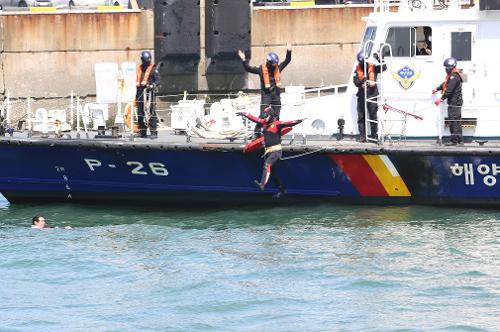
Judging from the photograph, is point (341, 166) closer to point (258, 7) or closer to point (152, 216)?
point (152, 216)

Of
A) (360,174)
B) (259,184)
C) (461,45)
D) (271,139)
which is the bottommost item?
(259,184)

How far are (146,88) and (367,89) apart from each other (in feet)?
9.61

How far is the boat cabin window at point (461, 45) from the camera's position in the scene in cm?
1772

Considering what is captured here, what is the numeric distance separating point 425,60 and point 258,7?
782 cm

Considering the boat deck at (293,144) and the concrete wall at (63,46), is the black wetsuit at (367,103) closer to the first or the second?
the boat deck at (293,144)

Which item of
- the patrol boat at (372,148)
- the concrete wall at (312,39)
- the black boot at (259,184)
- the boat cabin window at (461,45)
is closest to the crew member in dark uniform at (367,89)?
the patrol boat at (372,148)

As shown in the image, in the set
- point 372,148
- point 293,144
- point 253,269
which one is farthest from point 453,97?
point 253,269

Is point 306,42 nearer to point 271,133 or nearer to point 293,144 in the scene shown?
point 293,144

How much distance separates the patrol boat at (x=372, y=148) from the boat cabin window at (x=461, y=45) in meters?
0.01

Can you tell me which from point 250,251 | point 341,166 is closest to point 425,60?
point 341,166

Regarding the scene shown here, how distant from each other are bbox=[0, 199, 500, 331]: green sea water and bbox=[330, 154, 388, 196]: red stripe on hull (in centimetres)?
28

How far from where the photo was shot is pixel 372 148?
682 inches

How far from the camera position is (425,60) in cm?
1783

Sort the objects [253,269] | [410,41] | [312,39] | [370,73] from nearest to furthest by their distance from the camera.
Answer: [253,269] < [370,73] < [410,41] < [312,39]
